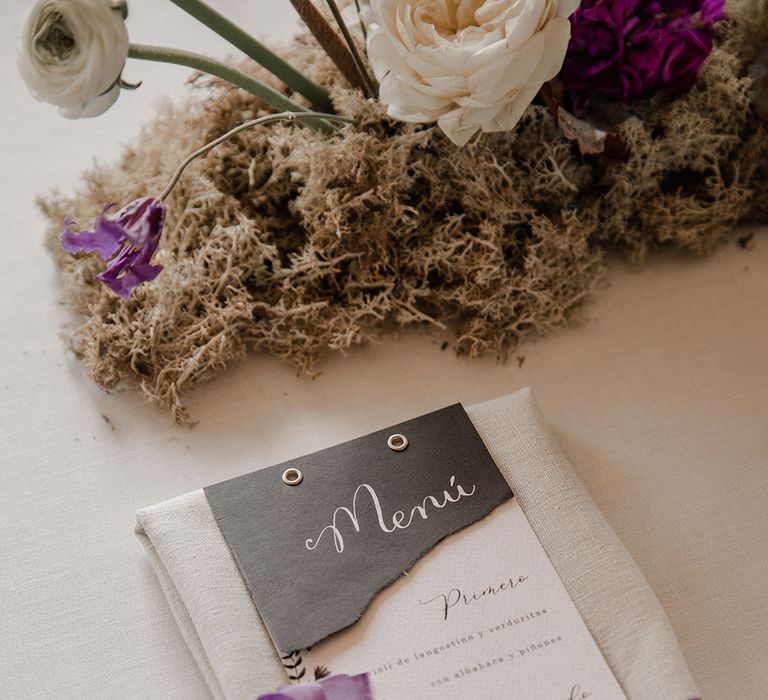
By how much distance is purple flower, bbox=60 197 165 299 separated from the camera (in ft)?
1.96

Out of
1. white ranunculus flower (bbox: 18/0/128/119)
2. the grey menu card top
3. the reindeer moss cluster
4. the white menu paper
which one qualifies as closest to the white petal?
white ranunculus flower (bbox: 18/0/128/119)

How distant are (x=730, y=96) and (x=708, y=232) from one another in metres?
0.12

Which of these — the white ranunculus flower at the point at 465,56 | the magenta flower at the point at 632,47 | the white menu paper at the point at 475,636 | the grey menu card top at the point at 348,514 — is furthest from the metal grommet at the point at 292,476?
the magenta flower at the point at 632,47

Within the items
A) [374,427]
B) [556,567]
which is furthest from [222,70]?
[556,567]

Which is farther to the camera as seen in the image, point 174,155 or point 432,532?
point 174,155

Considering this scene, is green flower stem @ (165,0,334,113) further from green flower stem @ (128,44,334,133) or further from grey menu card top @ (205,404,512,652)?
grey menu card top @ (205,404,512,652)

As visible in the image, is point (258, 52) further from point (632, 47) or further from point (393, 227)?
point (632, 47)

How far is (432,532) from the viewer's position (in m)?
0.60

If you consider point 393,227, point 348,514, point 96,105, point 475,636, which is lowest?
point 475,636

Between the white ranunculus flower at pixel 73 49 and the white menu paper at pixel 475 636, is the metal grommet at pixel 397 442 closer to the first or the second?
the white menu paper at pixel 475 636

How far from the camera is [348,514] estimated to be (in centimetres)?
61

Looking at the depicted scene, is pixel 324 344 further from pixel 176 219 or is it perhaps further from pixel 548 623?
pixel 548 623

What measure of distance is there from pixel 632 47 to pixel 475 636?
1.58 ft

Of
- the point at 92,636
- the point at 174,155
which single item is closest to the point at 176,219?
the point at 174,155
